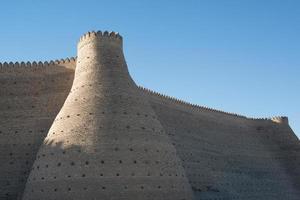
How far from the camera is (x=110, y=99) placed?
1766 cm

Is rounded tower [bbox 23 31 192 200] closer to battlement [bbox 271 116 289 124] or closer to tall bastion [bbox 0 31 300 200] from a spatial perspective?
tall bastion [bbox 0 31 300 200]

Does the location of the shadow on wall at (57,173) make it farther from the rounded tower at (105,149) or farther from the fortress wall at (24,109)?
the fortress wall at (24,109)

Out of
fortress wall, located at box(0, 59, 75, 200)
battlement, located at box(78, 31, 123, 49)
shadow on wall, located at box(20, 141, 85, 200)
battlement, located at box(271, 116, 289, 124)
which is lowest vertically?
shadow on wall, located at box(20, 141, 85, 200)

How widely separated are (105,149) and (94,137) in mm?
664

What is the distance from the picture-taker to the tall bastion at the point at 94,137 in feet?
52.1

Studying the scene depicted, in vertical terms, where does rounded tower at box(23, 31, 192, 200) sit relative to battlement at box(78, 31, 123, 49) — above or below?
below

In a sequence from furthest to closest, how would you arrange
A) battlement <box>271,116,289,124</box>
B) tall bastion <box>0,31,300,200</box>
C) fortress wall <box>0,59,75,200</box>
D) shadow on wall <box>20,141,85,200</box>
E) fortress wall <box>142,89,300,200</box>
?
battlement <box>271,116,289,124</box>, fortress wall <box>142,89,300,200</box>, fortress wall <box>0,59,75,200</box>, tall bastion <box>0,31,300,200</box>, shadow on wall <box>20,141,85,200</box>

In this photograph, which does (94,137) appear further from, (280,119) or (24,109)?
(280,119)

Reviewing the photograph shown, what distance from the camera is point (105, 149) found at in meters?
16.2

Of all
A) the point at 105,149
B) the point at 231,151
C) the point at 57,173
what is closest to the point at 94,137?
the point at 105,149

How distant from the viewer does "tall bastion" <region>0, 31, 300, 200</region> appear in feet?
52.1

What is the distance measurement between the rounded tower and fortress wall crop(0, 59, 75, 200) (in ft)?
5.09

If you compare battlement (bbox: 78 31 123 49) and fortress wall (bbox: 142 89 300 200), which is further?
fortress wall (bbox: 142 89 300 200)

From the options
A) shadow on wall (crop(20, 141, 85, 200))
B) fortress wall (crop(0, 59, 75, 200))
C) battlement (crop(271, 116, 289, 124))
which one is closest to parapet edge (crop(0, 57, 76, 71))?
fortress wall (crop(0, 59, 75, 200))
